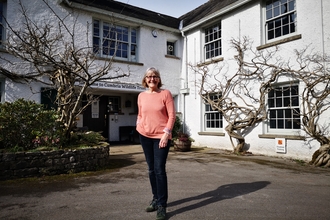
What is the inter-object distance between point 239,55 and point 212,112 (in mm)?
2695

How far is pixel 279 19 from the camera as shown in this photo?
8180 millimetres

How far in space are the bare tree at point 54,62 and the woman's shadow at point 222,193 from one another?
11.9 feet

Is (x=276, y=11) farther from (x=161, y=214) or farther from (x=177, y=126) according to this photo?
(x=161, y=214)

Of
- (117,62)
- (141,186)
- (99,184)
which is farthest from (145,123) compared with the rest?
(117,62)

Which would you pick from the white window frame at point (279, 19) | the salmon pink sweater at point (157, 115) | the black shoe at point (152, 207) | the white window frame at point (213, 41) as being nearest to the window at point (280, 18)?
the white window frame at point (279, 19)

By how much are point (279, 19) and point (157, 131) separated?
24.7 feet

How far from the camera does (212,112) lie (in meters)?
10.3

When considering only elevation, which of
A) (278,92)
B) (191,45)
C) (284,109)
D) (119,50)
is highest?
(191,45)

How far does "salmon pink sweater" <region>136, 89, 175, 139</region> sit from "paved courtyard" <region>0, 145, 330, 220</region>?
1.12 m

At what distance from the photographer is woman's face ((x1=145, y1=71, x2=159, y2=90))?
3.17 metres

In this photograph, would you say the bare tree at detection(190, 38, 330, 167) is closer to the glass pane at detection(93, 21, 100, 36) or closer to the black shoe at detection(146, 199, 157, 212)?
the glass pane at detection(93, 21, 100, 36)

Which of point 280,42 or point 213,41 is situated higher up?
point 213,41

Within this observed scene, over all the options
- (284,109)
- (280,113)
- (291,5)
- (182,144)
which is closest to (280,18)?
(291,5)

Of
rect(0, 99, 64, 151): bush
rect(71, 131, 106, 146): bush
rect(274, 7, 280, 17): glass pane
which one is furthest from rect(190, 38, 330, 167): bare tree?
rect(0, 99, 64, 151): bush
